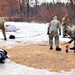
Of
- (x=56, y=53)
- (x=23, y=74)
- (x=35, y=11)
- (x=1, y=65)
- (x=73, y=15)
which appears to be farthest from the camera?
(x=35, y=11)

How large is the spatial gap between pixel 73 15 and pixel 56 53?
26570 mm

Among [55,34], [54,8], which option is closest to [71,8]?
[54,8]

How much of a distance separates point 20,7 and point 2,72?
43322 mm

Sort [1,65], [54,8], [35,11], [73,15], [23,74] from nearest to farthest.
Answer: [23,74], [1,65], [73,15], [54,8], [35,11]

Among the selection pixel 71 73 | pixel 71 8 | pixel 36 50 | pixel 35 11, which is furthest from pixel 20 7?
pixel 71 73

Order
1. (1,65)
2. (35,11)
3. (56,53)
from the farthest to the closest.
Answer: (35,11) < (56,53) < (1,65)

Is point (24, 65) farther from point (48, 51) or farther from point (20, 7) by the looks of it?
point (20, 7)

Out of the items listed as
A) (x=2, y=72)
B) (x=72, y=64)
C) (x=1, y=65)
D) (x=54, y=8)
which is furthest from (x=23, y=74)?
(x=54, y=8)

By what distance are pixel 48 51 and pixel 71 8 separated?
28.7 meters

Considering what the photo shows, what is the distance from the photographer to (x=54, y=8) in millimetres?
45875

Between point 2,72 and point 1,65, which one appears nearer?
point 2,72

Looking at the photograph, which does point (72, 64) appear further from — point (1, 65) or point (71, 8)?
point (71, 8)

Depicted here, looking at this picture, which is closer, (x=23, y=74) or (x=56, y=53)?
(x=23, y=74)

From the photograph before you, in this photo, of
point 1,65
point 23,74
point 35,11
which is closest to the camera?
point 23,74
